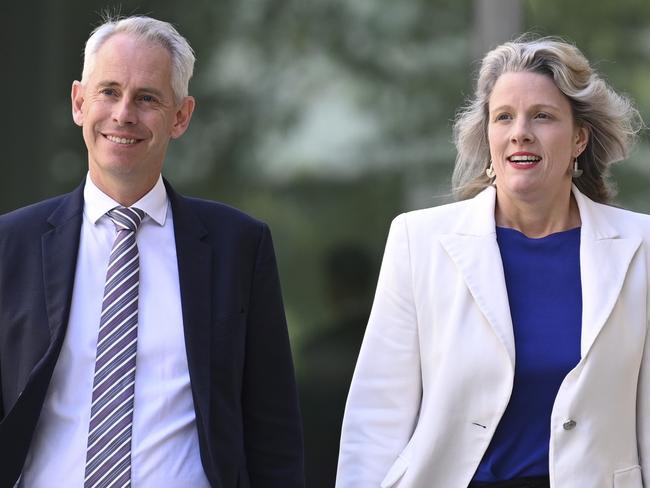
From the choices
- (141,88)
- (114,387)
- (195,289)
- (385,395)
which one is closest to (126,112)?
(141,88)

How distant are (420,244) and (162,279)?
917 mm

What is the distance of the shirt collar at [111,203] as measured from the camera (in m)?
3.89

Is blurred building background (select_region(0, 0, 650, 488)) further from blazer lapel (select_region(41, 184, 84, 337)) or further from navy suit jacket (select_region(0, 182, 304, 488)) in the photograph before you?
blazer lapel (select_region(41, 184, 84, 337))

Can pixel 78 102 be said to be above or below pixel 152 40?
below

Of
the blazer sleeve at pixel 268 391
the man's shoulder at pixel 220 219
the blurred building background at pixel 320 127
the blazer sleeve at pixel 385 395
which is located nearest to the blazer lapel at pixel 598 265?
the blazer sleeve at pixel 385 395

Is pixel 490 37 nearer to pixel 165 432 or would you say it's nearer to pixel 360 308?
pixel 360 308

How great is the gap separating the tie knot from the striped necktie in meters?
0.15

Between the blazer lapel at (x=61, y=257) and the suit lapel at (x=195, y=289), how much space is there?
11.9 inches

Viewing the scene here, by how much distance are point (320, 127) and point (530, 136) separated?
3679 millimetres

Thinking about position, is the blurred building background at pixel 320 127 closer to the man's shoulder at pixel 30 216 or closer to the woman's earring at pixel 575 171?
the woman's earring at pixel 575 171

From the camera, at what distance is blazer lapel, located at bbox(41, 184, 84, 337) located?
12.1 ft

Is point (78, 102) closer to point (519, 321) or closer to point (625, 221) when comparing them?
point (519, 321)

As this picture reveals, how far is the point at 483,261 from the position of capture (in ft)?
13.9

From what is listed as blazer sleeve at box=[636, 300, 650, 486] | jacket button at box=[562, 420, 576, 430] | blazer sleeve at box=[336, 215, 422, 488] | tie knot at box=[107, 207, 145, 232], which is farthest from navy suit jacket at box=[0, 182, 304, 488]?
blazer sleeve at box=[636, 300, 650, 486]
